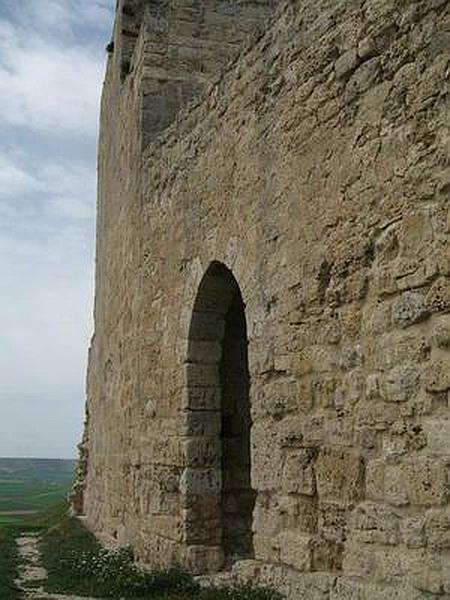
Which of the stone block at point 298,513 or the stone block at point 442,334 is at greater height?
the stone block at point 442,334

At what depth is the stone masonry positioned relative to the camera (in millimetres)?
3744

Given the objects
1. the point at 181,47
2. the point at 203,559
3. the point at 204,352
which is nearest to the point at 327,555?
the point at 203,559

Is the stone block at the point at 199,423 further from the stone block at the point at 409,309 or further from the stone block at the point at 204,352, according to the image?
the stone block at the point at 409,309

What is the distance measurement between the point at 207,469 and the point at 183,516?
42cm

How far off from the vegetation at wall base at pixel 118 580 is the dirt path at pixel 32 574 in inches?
3.4

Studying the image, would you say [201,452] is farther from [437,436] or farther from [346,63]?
[346,63]

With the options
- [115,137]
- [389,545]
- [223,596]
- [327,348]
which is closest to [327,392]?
[327,348]

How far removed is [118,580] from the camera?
6.00m

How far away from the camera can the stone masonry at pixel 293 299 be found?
3.74 metres

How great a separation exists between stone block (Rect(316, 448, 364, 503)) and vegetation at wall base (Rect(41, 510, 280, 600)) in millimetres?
793

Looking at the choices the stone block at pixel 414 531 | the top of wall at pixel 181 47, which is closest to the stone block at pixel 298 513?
the stone block at pixel 414 531

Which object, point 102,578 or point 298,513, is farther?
point 102,578

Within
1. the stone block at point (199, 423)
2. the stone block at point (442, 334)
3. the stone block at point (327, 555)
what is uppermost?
the stone block at point (442, 334)

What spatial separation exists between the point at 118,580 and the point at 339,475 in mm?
2547
